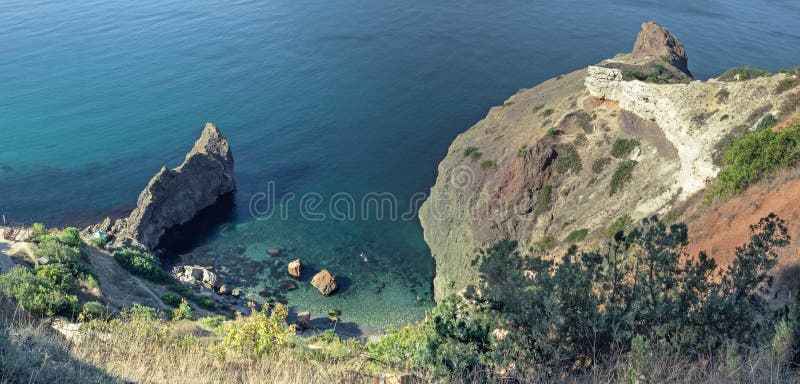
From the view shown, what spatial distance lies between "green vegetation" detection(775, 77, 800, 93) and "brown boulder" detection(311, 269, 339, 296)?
133 ft

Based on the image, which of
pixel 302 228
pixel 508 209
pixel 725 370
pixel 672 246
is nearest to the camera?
pixel 725 370

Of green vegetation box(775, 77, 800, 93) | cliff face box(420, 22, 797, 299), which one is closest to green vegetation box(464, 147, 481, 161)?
cliff face box(420, 22, 797, 299)

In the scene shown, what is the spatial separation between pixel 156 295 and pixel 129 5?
106905 mm

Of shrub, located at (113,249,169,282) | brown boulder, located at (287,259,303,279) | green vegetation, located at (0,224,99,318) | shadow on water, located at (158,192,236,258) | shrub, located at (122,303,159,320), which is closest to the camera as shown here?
shrub, located at (122,303,159,320)

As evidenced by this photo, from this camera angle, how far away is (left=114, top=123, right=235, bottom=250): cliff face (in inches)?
2239

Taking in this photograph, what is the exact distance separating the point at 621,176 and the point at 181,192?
47.6 metres

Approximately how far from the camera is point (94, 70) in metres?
94.4

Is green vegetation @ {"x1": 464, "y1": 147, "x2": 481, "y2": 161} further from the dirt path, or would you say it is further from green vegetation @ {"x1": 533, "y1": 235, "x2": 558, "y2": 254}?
the dirt path

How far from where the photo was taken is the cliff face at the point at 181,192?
56.9m

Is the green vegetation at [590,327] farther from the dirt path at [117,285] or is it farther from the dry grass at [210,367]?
the dirt path at [117,285]

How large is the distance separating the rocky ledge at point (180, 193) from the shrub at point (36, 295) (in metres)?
22.7

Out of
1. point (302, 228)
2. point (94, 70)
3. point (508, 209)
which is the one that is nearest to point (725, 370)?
point (508, 209)

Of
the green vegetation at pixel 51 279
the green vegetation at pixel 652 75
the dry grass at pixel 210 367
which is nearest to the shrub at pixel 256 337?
the dry grass at pixel 210 367

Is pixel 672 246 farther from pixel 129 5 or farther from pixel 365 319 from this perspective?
pixel 129 5
